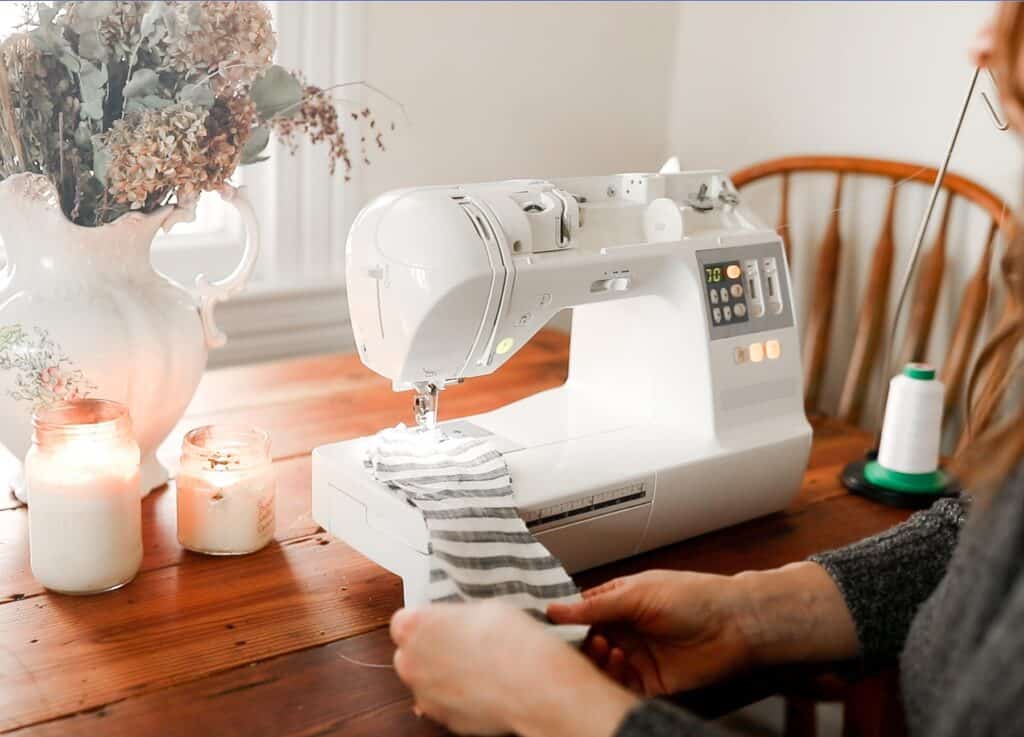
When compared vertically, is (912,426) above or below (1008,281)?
below

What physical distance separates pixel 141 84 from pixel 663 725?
84cm

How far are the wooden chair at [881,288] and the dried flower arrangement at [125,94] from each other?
113 centimetres

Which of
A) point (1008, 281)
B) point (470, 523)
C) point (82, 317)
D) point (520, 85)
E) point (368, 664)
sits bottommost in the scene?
point (368, 664)

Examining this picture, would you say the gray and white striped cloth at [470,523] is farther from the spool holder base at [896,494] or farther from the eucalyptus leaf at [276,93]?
the spool holder base at [896,494]

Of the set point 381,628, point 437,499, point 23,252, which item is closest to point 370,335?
point 437,499

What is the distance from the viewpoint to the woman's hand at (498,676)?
0.82 metres

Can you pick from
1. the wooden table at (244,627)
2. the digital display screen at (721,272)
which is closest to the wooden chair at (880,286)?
the digital display screen at (721,272)

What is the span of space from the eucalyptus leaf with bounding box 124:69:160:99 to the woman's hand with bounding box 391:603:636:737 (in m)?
0.64

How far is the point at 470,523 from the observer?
3.65ft

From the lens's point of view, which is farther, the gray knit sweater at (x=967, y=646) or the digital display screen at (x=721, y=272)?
the digital display screen at (x=721, y=272)

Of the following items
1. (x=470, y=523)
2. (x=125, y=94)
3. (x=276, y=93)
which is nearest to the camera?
(x=470, y=523)

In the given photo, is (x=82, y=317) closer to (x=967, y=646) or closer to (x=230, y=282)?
(x=230, y=282)

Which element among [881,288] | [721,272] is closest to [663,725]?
[721,272]

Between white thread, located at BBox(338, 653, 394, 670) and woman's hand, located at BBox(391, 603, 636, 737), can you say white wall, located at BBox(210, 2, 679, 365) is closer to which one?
white thread, located at BBox(338, 653, 394, 670)
